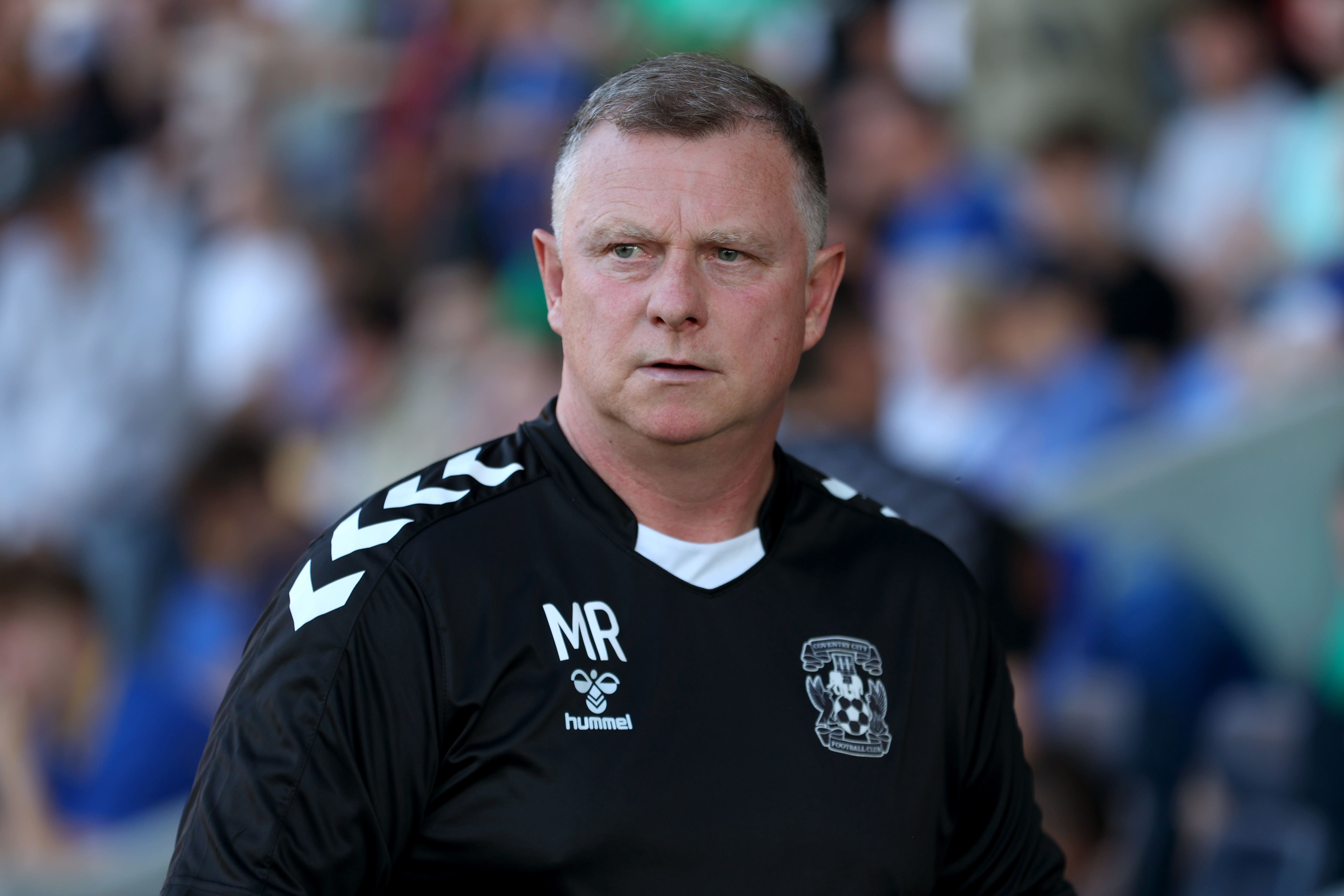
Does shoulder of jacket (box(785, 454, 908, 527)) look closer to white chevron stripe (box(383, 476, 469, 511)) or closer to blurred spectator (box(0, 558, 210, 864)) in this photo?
white chevron stripe (box(383, 476, 469, 511))

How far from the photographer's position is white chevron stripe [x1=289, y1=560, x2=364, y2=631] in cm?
155

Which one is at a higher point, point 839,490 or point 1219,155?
point 1219,155

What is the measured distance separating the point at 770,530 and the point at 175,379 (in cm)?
581

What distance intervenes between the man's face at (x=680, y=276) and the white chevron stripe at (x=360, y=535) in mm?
263

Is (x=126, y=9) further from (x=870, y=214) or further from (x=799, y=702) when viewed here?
(x=799, y=702)

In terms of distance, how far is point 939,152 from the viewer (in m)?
5.86

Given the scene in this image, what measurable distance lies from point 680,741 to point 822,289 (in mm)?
590

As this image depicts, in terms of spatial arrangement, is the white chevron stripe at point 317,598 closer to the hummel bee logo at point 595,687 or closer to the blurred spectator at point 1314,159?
the hummel bee logo at point 595,687

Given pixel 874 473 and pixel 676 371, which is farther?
pixel 874 473

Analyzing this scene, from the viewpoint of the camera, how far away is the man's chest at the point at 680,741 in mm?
1543

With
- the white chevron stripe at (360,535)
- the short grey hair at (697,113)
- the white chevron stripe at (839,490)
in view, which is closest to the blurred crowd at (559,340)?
the white chevron stripe at (839,490)

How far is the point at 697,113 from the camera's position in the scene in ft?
5.54

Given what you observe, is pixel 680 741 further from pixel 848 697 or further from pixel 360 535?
pixel 360 535

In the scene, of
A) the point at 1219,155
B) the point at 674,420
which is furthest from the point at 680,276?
the point at 1219,155
